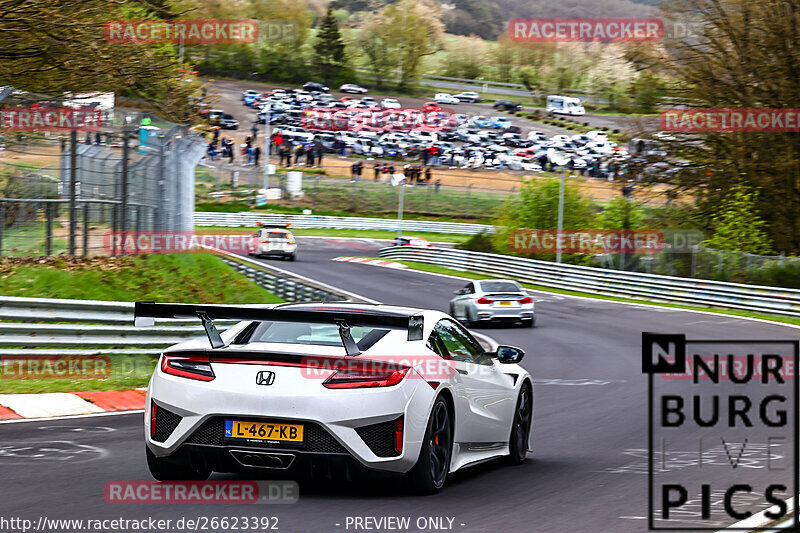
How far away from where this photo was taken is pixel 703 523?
20.8ft

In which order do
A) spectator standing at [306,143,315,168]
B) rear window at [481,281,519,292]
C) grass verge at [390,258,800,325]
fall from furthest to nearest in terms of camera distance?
spectator standing at [306,143,315,168] < grass verge at [390,258,800,325] < rear window at [481,281,519,292]

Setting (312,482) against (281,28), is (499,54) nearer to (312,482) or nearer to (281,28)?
(281,28)

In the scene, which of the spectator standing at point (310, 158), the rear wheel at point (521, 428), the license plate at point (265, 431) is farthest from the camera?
the spectator standing at point (310, 158)

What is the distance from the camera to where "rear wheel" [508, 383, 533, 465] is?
8820mm

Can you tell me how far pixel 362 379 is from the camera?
6656mm

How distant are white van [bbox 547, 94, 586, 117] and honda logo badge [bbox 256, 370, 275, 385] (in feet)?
356

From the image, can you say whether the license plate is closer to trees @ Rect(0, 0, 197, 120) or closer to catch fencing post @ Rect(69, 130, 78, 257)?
catch fencing post @ Rect(69, 130, 78, 257)

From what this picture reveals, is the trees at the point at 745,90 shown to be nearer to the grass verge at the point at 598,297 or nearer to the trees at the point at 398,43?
the grass verge at the point at 598,297

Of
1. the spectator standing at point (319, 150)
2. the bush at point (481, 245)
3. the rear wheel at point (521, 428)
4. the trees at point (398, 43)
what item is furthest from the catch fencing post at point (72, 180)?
the trees at point (398, 43)

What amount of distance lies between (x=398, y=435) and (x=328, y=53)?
120670mm

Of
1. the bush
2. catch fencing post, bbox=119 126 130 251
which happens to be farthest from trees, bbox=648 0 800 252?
catch fencing post, bbox=119 126 130 251

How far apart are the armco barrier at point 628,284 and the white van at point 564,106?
212 ft

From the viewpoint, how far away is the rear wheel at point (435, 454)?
6.79 metres

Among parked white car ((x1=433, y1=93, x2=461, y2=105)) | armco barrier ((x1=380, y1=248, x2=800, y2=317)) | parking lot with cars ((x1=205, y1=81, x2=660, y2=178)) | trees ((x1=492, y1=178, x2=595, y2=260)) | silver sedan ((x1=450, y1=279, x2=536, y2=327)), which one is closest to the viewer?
silver sedan ((x1=450, y1=279, x2=536, y2=327))
